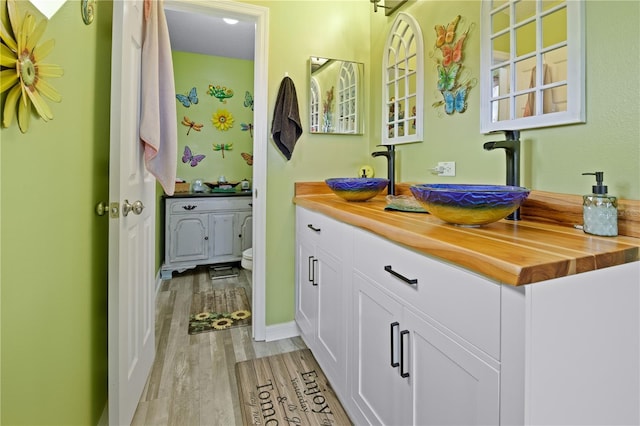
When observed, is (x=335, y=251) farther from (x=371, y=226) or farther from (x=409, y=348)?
(x=409, y=348)

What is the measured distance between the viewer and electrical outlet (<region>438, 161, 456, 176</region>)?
1547mm

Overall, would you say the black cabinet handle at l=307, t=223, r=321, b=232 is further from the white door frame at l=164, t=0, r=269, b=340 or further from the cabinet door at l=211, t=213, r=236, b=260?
the cabinet door at l=211, t=213, r=236, b=260

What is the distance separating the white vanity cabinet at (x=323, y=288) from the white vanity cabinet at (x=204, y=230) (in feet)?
5.61

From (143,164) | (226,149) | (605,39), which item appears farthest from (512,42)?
(226,149)

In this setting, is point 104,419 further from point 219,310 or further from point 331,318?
point 219,310

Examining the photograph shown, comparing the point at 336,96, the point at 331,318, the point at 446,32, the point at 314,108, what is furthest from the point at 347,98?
the point at 331,318

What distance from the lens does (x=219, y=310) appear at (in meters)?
2.55

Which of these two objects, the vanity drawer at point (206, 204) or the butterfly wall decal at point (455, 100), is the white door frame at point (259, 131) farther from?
the vanity drawer at point (206, 204)

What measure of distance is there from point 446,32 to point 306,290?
5.09ft

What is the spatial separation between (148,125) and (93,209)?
1.35ft

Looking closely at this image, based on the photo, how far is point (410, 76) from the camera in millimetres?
1835

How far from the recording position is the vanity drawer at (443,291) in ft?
2.21

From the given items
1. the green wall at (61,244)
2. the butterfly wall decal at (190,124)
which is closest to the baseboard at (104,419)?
the green wall at (61,244)

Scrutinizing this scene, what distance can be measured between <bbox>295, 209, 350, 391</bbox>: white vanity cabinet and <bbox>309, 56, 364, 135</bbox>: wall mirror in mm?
649
